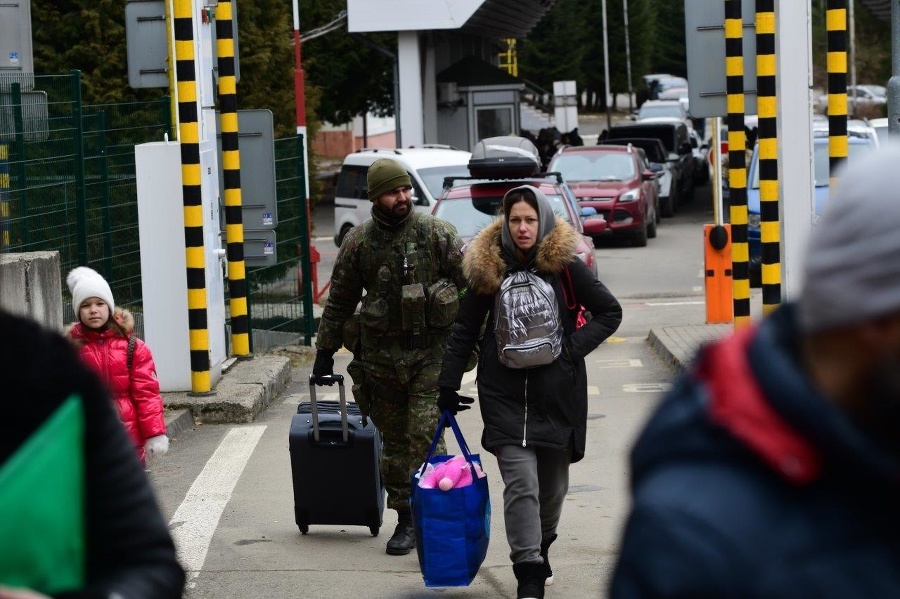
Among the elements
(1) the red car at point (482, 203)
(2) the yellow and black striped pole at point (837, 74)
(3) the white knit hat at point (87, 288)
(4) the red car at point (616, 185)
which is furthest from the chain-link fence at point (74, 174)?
(4) the red car at point (616, 185)

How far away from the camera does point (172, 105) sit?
1272 cm

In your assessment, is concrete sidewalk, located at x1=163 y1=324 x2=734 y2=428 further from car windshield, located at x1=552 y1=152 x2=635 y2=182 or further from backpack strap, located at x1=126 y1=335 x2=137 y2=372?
car windshield, located at x1=552 y1=152 x2=635 y2=182

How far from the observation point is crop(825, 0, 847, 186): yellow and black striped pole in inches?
367

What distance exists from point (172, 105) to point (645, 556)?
1162 cm

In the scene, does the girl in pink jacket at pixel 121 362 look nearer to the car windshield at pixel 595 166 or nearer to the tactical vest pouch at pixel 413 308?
the tactical vest pouch at pixel 413 308

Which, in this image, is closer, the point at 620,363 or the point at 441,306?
the point at 441,306

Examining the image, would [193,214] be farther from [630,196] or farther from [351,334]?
[630,196]

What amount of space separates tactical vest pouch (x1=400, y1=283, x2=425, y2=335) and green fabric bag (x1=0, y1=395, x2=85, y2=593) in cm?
500

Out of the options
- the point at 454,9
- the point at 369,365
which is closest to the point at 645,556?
the point at 369,365

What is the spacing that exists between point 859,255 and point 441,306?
219 inches

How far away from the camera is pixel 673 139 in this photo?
36.7 metres

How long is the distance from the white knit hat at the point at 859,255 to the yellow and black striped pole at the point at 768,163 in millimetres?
8687

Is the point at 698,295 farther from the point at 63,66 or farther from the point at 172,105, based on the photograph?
the point at 63,66

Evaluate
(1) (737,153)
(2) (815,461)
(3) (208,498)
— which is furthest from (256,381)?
(2) (815,461)
